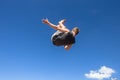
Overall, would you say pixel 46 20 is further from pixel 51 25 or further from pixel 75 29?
pixel 75 29

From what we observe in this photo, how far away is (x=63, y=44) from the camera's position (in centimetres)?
2764

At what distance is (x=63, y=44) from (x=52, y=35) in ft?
2.86

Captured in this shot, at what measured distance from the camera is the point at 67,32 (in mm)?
27203

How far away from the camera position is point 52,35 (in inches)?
1078

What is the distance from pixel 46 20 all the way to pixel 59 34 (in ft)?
3.95

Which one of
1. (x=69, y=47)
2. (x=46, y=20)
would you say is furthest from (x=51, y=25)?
(x=69, y=47)

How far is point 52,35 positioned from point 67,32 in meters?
0.91

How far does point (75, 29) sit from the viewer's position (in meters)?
28.0

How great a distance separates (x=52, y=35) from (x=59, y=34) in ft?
1.53

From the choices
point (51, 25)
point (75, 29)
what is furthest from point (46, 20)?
point (75, 29)

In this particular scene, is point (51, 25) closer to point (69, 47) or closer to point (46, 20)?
point (46, 20)

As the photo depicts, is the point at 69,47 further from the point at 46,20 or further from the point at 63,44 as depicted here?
the point at 46,20

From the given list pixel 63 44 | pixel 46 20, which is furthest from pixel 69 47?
pixel 46 20

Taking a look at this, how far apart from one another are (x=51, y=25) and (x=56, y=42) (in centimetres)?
116
